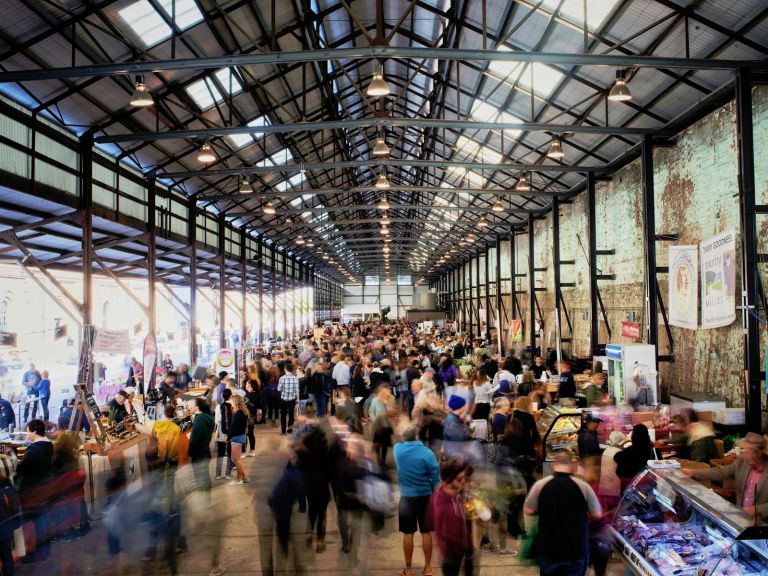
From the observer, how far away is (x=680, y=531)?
423cm

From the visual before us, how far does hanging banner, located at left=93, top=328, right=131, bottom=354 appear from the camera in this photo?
418 inches

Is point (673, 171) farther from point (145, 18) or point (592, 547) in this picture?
point (145, 18)

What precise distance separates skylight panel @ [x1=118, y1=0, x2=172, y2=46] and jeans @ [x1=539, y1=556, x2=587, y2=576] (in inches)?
416

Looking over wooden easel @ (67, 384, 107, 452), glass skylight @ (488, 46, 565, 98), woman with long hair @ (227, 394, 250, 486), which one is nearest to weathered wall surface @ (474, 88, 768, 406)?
glass skylight @ (488, 46, 565, 98)

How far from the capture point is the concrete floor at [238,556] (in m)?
5.08

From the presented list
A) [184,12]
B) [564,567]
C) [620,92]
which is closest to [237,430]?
[564,567]

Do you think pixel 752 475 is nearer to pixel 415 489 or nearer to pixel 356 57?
pixel 415 489

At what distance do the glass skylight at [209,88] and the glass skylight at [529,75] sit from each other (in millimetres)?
6397

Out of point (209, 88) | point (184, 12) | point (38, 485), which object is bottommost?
point (38, 485)

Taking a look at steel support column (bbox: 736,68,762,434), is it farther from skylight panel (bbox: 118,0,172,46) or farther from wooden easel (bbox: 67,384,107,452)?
skylight panel (bbox: 118,0,172,46)

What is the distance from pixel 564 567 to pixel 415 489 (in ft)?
4.76

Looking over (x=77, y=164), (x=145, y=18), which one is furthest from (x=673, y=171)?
(x=77, y=164)

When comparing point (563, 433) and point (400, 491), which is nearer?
point (400, 491)

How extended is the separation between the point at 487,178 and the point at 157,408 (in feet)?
48.2
